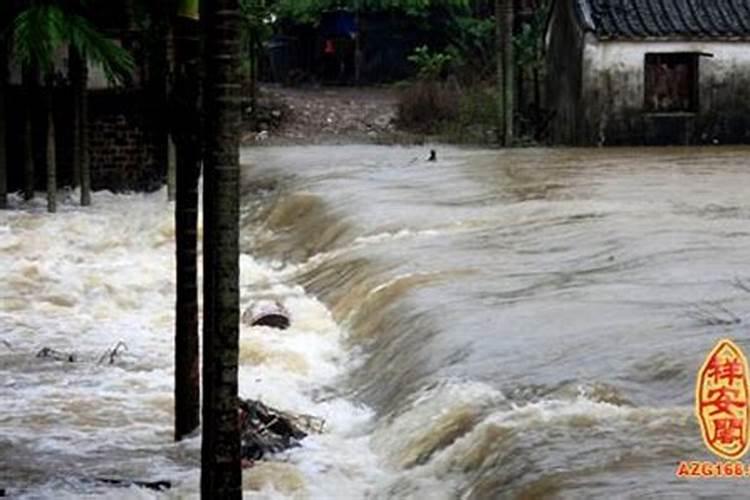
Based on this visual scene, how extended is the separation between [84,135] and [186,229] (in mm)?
11350

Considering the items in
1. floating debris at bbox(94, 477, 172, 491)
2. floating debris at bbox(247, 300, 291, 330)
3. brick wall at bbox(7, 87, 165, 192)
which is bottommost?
floating debris at bbox(94, 477, 172, 491)

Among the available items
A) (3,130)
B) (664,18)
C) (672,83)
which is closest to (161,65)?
(3,130)

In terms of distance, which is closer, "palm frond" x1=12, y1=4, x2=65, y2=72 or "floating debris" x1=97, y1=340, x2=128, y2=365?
"floating debris" x1=97, y1=340, x2=128, y2=365

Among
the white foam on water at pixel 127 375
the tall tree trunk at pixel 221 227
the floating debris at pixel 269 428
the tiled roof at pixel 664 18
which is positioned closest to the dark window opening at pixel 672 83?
the tiled roof at pixel 664 18

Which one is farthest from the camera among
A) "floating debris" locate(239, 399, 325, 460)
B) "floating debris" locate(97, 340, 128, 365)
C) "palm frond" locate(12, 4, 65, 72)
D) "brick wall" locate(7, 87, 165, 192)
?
"brick wall" locate(7, 87, 165, 192)

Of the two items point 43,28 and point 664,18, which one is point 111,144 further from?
point 664,18

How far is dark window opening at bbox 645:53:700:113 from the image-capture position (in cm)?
2455

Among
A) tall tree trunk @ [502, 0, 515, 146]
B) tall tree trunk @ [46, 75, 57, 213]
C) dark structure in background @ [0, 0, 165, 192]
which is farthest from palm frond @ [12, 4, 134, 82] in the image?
tall tree trunk @ [502, 0, 515, 146]

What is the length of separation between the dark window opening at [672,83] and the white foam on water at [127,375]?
10.0 m

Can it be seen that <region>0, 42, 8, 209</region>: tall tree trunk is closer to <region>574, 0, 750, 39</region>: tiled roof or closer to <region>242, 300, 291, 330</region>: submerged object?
<region>242, 300, 291, 330</region>: submerged object

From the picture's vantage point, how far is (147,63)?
20.6 meters

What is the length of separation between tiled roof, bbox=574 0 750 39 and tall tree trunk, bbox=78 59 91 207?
880cm

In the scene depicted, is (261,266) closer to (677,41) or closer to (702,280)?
(702,280)

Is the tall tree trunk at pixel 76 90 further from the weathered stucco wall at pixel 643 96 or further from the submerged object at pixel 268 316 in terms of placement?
the weathered stucco wall at pixel 643 96
